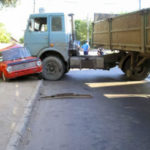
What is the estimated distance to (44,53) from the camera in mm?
11812

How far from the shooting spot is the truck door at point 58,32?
11.4 metres

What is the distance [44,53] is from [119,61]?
11.3 feet

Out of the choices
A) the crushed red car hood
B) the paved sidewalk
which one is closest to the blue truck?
the crushed red car hood

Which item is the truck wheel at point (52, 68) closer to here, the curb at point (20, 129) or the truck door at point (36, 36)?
the truck door at point (36, 36)

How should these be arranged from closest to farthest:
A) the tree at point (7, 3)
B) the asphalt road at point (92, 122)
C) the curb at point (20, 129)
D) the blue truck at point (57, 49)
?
the curb at point (20, 129)
the asphalt road at point (92, 122)
the blue truck at point (57, 49)
the tree at point (7, 3)

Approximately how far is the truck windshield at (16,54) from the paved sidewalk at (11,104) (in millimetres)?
1161

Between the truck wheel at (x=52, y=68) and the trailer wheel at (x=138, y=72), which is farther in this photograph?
the truck wheel at (x=52, y=68)

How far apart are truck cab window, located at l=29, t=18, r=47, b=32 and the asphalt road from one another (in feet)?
11.7

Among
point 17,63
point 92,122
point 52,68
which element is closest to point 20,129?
point 92,122

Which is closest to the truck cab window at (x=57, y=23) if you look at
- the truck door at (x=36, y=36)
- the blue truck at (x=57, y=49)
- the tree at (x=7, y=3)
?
the blue truck at (x=57, y=49)

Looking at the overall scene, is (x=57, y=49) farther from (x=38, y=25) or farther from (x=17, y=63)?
(x=17, y=63)

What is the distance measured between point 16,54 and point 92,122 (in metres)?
6.96

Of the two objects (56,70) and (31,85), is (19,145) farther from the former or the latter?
(56,70)

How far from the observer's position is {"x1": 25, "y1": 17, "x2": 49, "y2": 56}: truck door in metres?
11.5
